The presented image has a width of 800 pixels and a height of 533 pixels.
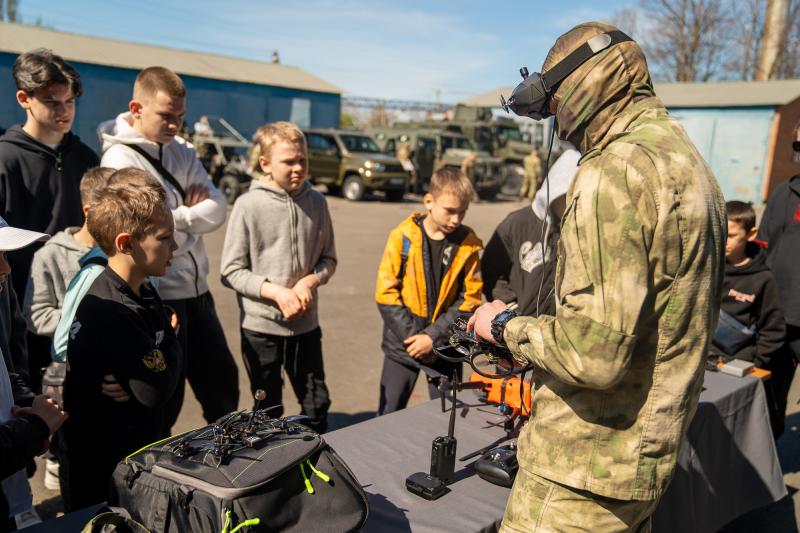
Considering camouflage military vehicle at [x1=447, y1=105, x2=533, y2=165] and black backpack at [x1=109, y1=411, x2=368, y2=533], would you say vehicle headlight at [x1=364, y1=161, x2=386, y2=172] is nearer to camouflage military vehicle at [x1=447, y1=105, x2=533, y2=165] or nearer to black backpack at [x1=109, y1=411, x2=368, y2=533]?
camouflage military vehicle at [x1=447, y1=105, x2=533, y2=165]

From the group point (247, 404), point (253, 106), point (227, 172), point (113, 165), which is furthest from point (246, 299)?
point (253, 106)

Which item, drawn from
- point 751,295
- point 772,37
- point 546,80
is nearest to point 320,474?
point 546,80

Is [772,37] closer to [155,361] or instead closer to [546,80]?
[546,80]

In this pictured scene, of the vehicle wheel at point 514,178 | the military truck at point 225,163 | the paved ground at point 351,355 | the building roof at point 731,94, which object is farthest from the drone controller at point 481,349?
the vehicle wheel at point 514,178

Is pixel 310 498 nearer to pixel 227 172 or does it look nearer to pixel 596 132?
pixel 596 132

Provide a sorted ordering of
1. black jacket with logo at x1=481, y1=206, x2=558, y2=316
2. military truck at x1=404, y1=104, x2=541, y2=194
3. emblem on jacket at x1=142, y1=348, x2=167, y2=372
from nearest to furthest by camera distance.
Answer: emblem on jacket at x1=142, y1=348, x2=167, y2=372 < black jacket with logo at x1=481, y1=206, x2=558, y2=316 < military truck at x1=404, y1=104, x2=541, y2=194

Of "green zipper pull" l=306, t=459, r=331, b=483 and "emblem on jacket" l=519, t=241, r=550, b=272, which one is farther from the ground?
"emblem on jacket" l=519, t=241, r=550, b=272

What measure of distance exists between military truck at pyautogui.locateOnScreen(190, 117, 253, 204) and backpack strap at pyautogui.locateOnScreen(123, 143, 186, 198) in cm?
1177

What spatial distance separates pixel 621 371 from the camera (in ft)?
4.86

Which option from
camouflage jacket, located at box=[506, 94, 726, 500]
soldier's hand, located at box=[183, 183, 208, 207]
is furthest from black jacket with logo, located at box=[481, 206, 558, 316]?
camouflage jacket, located at box=[506, 94, 726, 500]

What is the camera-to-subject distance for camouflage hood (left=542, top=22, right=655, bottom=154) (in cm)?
159

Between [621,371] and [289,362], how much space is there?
2.36 metres

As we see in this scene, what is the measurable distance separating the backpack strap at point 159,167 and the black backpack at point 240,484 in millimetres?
1877

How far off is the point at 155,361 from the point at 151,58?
25266 millimetres
